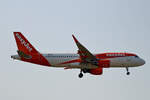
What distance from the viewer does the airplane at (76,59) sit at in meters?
111

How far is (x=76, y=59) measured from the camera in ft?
371

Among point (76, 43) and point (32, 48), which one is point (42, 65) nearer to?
point (32, 48)

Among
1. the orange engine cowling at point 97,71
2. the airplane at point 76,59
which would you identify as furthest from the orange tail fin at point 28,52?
the orange engine cowling at point 97,71

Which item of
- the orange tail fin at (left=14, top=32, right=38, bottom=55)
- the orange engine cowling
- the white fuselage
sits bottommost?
the orange engine cowling

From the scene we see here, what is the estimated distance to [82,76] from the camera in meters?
115

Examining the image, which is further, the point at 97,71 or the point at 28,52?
the point at 97,71

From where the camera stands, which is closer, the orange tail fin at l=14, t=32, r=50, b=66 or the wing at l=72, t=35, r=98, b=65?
the wing at l=72, t=35, r=98, b=65

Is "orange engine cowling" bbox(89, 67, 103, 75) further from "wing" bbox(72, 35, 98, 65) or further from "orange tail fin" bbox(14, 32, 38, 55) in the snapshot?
"orange tail fin" bbox(14, 32, 38, 55)

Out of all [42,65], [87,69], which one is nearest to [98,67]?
[87,69]

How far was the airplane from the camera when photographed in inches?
4373

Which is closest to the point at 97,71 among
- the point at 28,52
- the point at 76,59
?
the point at 76,59

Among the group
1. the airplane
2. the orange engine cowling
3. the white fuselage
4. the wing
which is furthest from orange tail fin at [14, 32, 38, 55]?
the orange engine cowling

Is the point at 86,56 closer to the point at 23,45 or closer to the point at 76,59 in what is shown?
the point at 76,59

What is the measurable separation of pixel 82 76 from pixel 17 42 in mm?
16844
